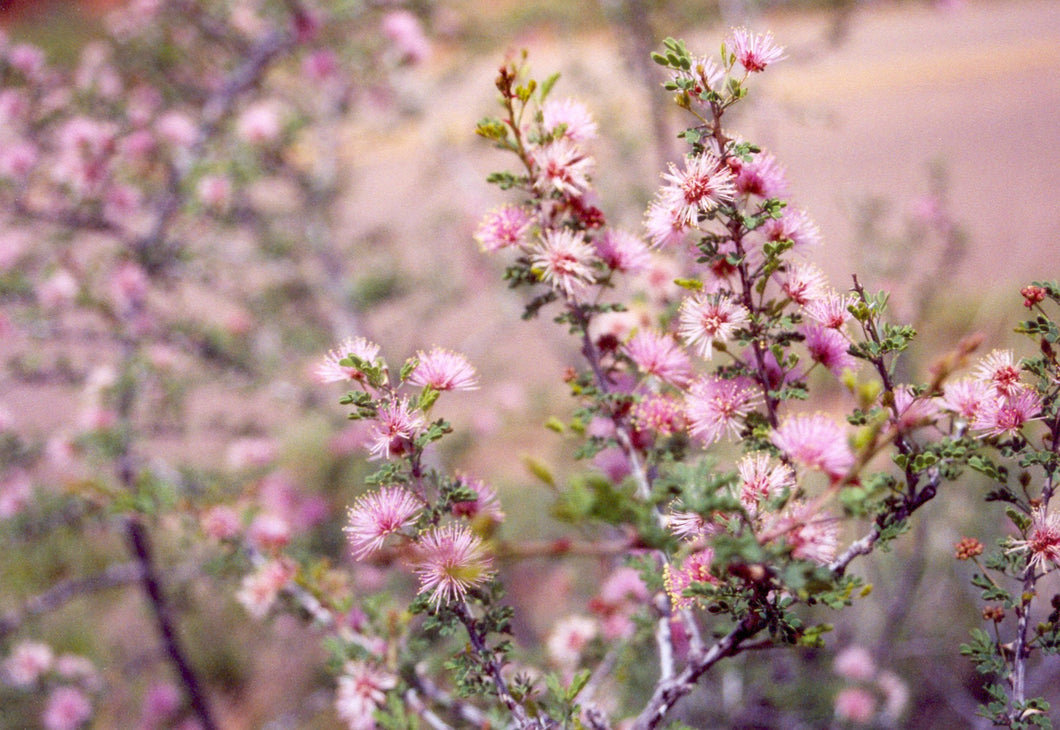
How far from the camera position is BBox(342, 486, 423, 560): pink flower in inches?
22.9

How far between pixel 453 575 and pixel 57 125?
1.92m

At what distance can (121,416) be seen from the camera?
1777 millimetres

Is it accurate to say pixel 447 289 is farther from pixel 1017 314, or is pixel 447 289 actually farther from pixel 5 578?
pixel 1017 314

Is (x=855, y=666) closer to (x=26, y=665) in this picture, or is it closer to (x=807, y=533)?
(x=807, y=533)

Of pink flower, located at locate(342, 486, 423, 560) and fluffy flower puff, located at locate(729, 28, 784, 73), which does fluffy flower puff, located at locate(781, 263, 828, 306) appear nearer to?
fluffy flower puff, located at locate(729, 28, 784, 73)

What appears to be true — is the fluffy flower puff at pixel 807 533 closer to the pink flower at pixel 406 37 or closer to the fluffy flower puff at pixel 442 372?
the fluffy flower puff at pixel 442 372

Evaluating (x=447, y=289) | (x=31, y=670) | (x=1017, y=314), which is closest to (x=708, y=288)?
(x=31, y=670)

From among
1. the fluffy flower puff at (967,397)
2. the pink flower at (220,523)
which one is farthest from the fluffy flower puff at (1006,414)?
the pink flower at (220,523)

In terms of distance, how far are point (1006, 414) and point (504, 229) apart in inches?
19.2

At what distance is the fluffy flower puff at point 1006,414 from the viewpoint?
1.89 feet

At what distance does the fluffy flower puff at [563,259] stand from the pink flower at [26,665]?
1749 mm

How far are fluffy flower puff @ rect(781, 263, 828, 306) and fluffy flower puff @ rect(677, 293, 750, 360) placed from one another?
0.05 meters

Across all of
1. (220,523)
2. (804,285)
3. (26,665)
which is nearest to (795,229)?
(804,285)

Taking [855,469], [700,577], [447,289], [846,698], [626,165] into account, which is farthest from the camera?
[447,289]
